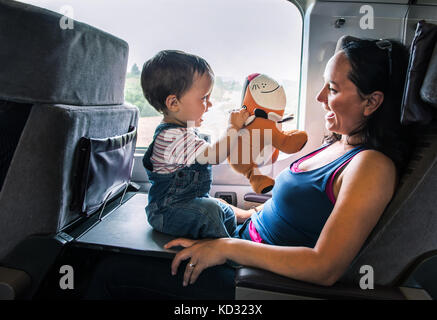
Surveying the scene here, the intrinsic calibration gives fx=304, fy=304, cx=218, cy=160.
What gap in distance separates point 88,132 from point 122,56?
1.61 feet

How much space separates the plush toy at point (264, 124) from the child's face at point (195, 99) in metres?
0.18

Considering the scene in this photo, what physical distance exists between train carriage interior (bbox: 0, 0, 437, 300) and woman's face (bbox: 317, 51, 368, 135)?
7.8 inches

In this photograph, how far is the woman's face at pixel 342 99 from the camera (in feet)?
3.80

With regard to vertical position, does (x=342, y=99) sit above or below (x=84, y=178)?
above

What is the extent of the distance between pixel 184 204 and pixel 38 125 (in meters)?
0.65

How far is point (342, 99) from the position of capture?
1169 millimetres

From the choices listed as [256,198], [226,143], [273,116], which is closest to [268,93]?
[273,116]

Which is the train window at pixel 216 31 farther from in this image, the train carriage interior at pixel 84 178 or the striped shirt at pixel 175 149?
the striped shirt at pixel 175 149

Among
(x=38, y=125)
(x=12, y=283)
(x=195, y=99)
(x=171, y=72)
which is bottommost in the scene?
(x=12, y=283)

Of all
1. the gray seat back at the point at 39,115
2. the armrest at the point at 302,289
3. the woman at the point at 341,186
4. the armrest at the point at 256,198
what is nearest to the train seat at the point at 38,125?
the gray seat back at the point at 39,115

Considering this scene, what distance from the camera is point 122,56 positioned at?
1.57m

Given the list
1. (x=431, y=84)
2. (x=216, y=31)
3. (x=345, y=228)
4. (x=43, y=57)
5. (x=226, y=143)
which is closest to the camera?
(x=431, y=84)

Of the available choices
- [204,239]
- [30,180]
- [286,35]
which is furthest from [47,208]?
[286,35]

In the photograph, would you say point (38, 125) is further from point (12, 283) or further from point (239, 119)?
point (239, 119)
